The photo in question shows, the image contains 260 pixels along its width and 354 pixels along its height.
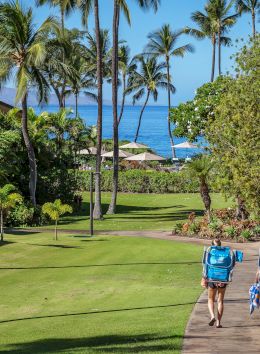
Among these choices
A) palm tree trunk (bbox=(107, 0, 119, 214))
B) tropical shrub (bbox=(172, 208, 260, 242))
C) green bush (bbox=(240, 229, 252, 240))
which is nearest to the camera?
green bush (bbox=(240, 229, 252, 240))

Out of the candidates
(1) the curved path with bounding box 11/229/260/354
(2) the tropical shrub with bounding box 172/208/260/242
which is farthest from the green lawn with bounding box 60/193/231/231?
(1) the curved path with bounding box 11/229/260/354

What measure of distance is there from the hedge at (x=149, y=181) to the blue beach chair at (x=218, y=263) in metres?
38.7

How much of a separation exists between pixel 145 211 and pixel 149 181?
9.82 meters

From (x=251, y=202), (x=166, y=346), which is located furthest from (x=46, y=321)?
(x=251, y=202)

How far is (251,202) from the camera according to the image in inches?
728

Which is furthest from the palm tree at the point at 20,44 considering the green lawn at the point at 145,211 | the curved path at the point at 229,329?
the curved path at the point at 229,329

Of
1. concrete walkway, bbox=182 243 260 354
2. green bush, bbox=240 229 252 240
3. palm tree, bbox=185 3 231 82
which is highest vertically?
palm tree, bbox=185 3 231 82

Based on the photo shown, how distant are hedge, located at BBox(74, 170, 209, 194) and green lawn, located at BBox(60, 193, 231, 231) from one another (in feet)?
4.40

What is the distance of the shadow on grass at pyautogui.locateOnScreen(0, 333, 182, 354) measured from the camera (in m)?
10.3

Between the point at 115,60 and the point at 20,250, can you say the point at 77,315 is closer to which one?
the point at 20,250

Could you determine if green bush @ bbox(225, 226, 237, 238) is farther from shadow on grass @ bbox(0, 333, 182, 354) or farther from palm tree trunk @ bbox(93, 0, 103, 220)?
shadow on grass @ bbox(0, 333, 182, 354)

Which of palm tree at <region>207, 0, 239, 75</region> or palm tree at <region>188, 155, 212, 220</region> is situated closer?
palm tree at <region>188, 155, 212, 220</region>

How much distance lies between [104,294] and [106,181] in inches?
1471

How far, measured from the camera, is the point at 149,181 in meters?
51.7
